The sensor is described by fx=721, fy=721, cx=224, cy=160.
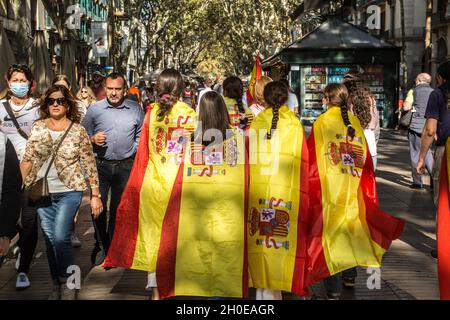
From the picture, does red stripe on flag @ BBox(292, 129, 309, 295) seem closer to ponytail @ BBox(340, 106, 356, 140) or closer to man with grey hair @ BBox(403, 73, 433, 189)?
ponytail @ BBox(340, 106, 356, 140)

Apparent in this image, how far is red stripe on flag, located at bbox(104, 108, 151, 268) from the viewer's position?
5539 mm

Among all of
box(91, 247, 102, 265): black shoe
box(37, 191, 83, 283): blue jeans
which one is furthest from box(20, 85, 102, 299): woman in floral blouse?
box(91, 247, 102, 265): black shoe

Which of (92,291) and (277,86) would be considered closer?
(277,86)

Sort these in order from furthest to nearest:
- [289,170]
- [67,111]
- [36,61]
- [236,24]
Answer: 1. [236,24]
2. [36,61]
3. [67,111]
4. [289,170]

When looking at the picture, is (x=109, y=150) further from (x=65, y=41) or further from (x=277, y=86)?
(x=65, y=41)

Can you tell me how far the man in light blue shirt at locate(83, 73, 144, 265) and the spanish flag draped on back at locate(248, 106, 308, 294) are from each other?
1.84 meters

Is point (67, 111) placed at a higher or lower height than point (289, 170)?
higher

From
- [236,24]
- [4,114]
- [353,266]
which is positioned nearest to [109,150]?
[4,114]

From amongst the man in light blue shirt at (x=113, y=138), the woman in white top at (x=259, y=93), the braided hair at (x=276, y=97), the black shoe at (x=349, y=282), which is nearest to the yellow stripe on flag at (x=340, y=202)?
the braided hair at (x=276, y=97)

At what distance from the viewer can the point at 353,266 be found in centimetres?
544

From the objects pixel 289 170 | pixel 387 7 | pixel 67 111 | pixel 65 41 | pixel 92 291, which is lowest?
pixel 92 291

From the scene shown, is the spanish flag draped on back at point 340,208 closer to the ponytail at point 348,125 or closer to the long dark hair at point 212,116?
the ponytail at point 348,125

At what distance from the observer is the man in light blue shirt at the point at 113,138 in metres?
6.70

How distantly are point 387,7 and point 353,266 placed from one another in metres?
49.1
